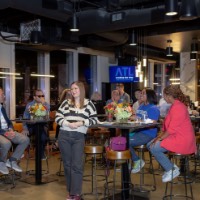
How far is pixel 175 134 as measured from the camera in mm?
4109

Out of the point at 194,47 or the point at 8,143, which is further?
the point at 194,47

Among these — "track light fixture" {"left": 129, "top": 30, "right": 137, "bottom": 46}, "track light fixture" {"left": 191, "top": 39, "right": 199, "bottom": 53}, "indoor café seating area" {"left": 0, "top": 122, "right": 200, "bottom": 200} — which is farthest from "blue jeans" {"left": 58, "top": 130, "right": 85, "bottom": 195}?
"track light fixture" {"left": 191, "top": 39, "right": 199, "bottom": 53}

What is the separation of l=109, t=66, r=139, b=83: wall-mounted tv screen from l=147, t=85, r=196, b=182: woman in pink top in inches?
276

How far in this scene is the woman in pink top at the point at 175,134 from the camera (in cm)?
409

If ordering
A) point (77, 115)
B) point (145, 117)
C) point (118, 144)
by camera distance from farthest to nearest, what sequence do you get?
point (145, 117)
point (77, 115)
point (118, 144)

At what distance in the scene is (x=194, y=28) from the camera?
24.8 ft

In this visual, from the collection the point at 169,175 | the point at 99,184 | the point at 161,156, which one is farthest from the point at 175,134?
the point at 99,184

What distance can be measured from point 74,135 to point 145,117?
1.01 m

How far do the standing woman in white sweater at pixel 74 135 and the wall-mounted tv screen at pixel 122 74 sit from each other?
23.3 feet

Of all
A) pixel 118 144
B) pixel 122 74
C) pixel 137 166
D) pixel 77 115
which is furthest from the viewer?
pixel 122 74

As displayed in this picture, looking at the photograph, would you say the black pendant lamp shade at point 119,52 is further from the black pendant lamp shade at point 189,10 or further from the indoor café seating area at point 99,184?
the black pendant lamp shade at point 189,10

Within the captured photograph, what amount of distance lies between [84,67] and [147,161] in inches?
199

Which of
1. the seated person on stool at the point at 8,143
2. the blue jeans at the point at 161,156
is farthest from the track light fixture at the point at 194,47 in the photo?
the seated person on stool at the point at 8,143

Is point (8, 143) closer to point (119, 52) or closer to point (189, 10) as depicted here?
point (189, 10)
